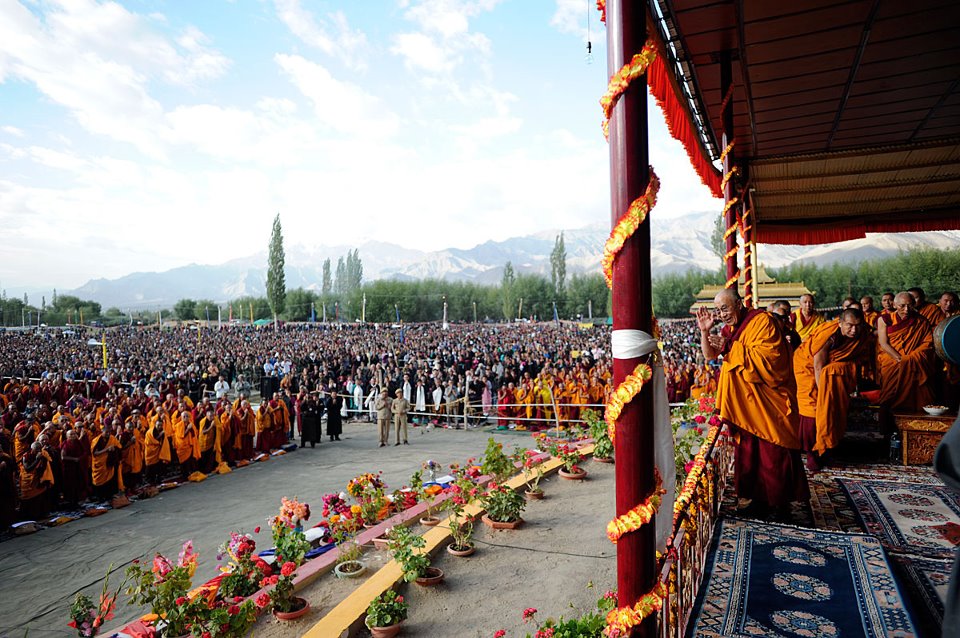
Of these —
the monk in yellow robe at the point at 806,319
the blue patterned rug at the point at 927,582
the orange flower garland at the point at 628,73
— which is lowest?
the blue patterned rug at the point at 927,582

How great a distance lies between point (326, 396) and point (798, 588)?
51.0 ft

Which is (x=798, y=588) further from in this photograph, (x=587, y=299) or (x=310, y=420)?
(x=587, y=299)

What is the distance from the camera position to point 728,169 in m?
6.78

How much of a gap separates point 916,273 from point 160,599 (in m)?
63.6

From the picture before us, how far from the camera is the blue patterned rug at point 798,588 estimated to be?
116 inches

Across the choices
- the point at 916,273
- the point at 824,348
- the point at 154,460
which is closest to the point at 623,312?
the point at 824,348

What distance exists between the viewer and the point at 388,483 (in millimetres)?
10117

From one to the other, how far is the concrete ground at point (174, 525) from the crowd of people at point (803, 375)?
20.5 feet

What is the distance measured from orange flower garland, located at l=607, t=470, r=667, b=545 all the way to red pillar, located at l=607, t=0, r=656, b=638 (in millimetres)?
30

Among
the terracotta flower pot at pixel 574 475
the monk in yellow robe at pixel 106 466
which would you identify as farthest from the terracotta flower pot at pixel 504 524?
the monk in yellow robe at pixel 106 466

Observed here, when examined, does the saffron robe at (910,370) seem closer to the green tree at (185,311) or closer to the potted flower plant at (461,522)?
the potted flower plant at (461,522)

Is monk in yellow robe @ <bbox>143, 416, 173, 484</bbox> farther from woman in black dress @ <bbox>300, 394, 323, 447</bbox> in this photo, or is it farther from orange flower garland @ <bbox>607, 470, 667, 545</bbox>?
orange flower garland @ <bbox>607, 470, 667, 545</bbox>

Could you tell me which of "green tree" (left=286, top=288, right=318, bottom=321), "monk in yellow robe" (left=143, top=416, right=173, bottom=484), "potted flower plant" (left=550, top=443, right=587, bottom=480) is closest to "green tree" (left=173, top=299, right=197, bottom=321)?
"green tree" (left=286, top=288, right=318, bottom=321)

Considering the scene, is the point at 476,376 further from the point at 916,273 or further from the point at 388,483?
the point at 916,273
